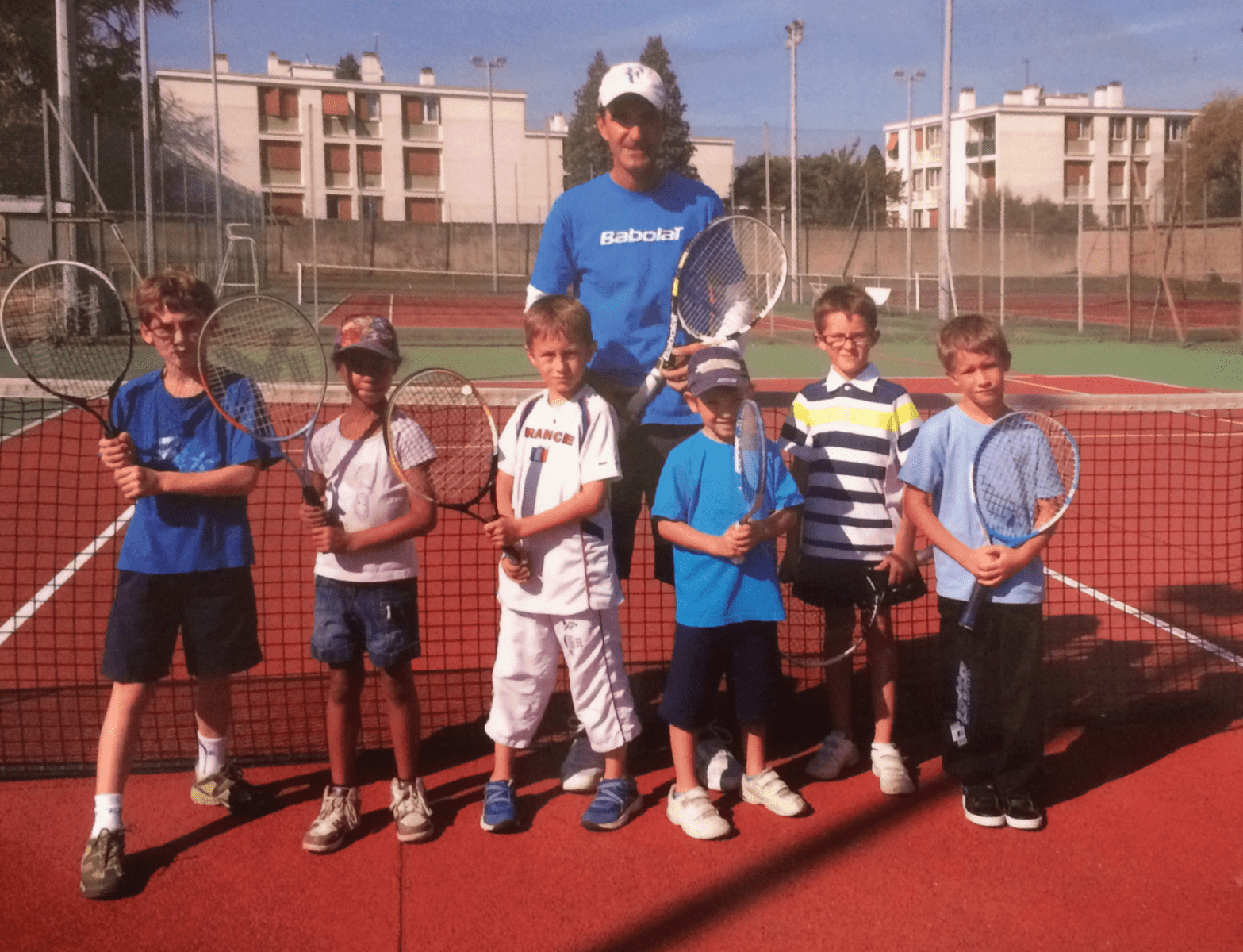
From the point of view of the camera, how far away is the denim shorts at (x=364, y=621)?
3.39 m

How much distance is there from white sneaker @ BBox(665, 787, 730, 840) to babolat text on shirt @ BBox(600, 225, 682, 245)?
163cm

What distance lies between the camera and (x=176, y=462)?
11.0 ft

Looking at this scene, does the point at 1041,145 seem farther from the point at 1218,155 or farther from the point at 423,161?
the point at 423,161

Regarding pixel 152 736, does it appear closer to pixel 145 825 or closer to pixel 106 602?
pixel 145 825

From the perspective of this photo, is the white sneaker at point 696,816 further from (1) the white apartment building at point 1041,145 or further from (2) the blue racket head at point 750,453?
(1) the white apartment building at point 1041,145

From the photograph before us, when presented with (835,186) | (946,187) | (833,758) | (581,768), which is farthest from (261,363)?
(835,186)

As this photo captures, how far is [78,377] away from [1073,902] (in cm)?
335

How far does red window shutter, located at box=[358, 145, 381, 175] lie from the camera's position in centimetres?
5888

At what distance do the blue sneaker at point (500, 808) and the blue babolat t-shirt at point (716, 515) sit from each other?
0.72 meters

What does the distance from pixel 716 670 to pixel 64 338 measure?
2572mm

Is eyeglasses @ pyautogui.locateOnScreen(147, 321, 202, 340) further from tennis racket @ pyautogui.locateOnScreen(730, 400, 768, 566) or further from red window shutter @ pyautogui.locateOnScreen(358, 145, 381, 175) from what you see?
red window shutter @ pyautogui.locateOnScreen(358, 145, 381, 175)

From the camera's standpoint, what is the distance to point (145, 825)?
3.52 m

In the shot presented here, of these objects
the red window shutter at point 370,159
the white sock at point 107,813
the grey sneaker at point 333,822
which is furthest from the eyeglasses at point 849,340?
the red window shutter at point 370,159

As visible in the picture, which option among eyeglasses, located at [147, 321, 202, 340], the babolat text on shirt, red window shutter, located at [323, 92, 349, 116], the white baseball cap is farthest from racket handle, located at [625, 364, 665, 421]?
red window shutter, located at [323, 92, 349, 116]
